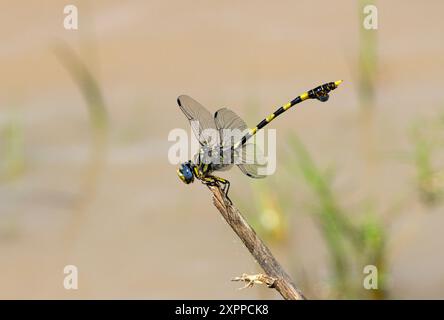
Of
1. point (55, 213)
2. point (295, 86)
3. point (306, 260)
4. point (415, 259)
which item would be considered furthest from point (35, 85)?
point (415, 259)

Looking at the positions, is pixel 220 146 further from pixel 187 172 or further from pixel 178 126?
pixel 178 126

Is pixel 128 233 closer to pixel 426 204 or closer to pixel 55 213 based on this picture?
pixel 55 213

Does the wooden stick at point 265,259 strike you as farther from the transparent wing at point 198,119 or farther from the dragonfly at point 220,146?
the transparent wing at point 198,119

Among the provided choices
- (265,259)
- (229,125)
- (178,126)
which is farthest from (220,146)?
(178,126)

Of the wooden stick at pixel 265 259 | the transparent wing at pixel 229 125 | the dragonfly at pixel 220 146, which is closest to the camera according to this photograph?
the wooden stick at pixel 265 259

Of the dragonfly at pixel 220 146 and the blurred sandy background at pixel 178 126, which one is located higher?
the blurred sandy background at pixel 178 126

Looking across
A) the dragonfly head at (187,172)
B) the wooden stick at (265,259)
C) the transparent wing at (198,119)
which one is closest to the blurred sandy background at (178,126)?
the transparent wing at (198,119)
